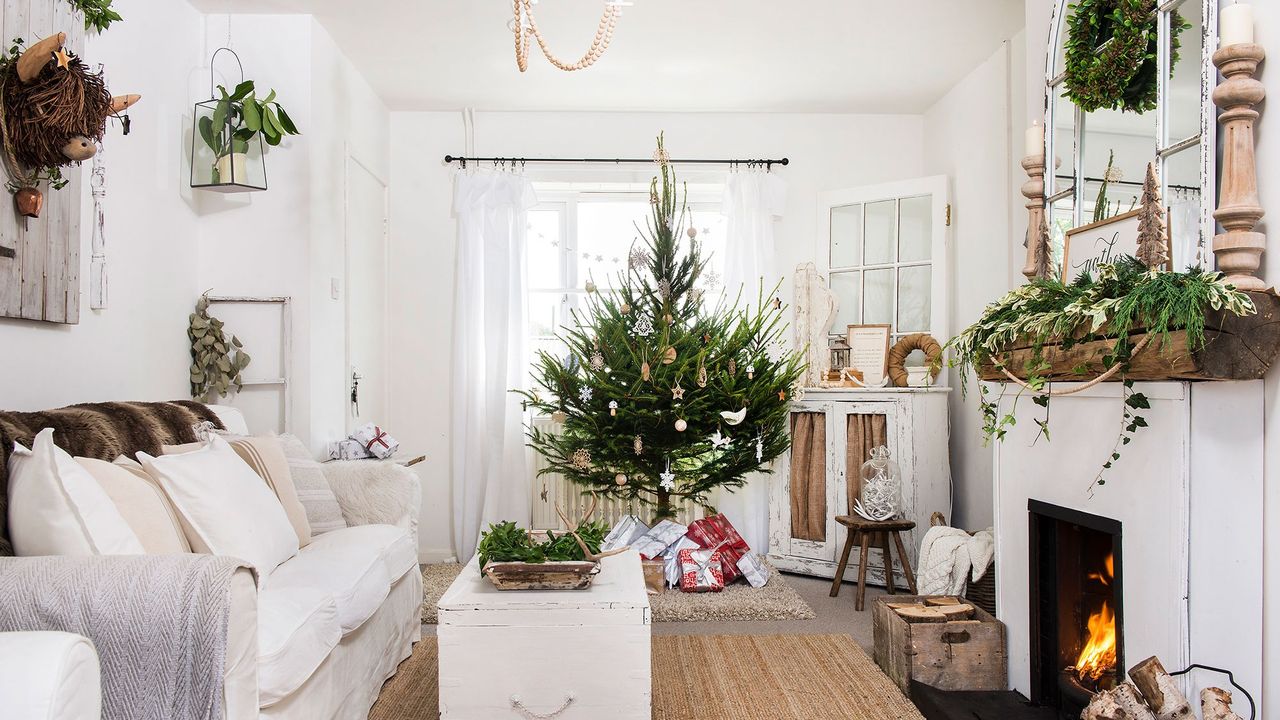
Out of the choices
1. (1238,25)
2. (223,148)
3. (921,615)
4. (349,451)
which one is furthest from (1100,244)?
(223,148)

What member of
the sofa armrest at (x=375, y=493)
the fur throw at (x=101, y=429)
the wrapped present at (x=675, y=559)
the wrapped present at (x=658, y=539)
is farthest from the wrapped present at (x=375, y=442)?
the wrapped present at (x=675, y=559)

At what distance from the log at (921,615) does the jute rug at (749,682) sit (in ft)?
0.77

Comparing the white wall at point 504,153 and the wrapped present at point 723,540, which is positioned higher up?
the white wall at point 504,153

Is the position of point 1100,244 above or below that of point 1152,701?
above

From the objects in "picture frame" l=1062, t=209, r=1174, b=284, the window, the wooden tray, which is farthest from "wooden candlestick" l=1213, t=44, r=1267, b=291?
the window

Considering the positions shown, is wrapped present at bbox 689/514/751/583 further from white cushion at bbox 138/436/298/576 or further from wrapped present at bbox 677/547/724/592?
white cushion at bbox 138/436/298/576

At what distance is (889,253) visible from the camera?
4.46 metres

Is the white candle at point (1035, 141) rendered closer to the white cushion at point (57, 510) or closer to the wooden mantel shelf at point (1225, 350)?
the wooden mantel shelf at point (1225, 350)

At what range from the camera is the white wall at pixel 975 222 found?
12.5 feet

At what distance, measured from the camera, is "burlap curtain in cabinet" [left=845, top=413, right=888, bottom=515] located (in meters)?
4.06

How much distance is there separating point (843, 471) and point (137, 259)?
10.0 feet

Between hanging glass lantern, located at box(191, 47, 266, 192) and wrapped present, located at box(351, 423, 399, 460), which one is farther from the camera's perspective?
wrapped present, located at box(351, 423, 399, 460)

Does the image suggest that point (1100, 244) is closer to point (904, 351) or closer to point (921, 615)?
point (921, 615)

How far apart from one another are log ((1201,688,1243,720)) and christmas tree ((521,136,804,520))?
2.34 m
